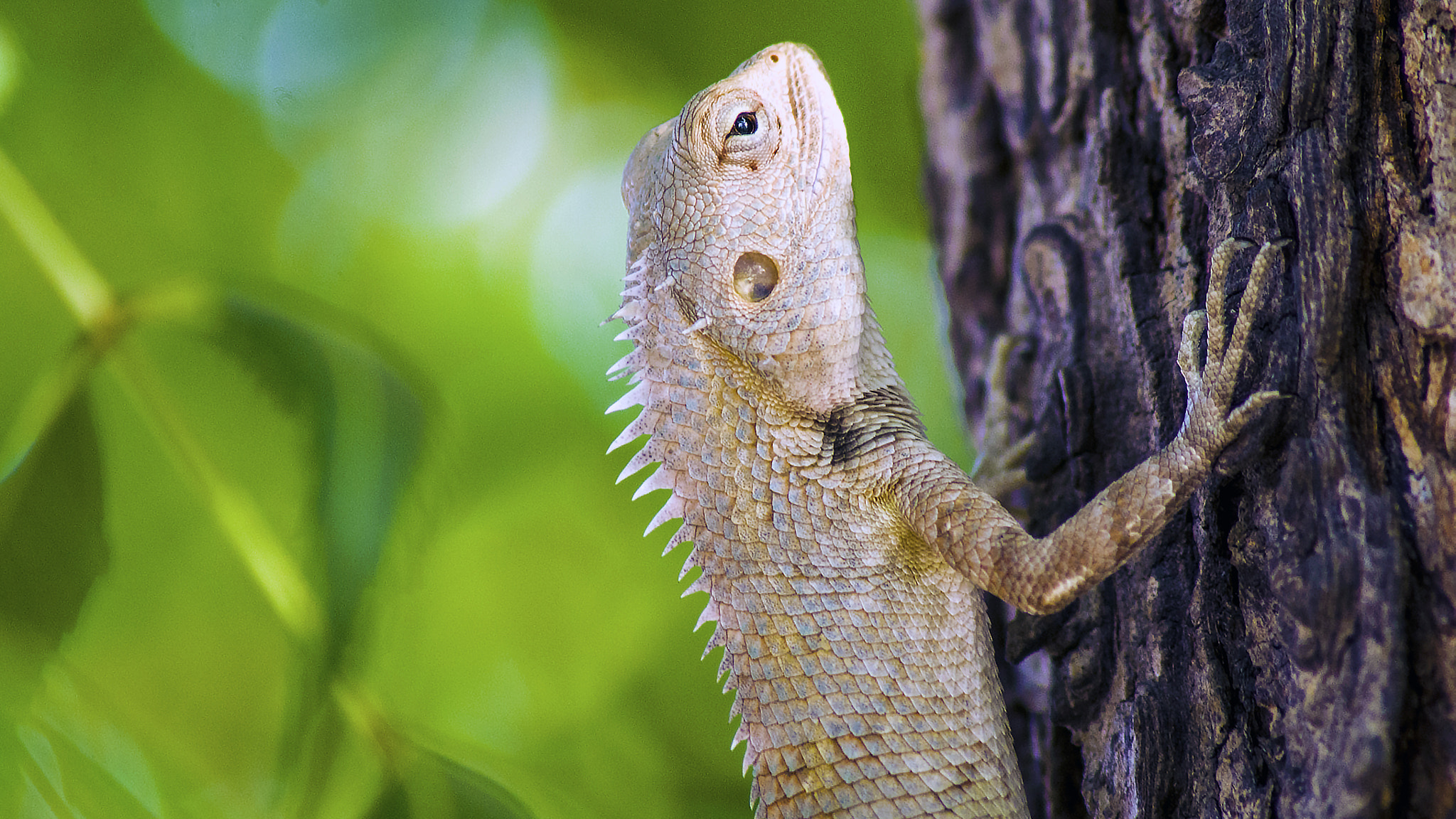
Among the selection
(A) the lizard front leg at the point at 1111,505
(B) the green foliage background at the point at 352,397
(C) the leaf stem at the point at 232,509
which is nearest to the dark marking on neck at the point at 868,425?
(A) the lizard front leg at the point at 1111,505

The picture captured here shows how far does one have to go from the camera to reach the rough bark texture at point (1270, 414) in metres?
1.18

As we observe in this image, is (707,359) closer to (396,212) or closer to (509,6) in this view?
(396,212)

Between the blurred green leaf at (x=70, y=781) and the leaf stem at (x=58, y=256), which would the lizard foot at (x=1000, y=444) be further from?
the leaf stem at (x=58, y=256)

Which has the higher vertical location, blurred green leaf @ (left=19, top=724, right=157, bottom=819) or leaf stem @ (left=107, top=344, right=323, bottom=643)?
leaf stem @ (left=107, top=344, right=323, bottom=643)

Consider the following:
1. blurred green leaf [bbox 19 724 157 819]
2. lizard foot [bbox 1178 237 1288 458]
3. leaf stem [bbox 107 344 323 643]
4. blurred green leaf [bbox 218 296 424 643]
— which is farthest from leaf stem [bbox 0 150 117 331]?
lizard foot [bbox 1178 237 1288 458]

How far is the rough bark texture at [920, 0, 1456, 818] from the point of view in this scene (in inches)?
46.6

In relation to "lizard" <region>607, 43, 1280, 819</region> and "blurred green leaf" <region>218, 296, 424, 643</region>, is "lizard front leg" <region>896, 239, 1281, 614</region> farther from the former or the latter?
"blurred green leaf" <region>218, 296, 424, 643</region>

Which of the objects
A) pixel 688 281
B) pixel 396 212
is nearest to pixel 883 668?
pixel 688 281

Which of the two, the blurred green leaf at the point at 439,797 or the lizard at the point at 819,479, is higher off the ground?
the lizard at the point at 819,479

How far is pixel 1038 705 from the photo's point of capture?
208cm

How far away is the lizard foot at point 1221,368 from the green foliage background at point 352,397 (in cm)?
150

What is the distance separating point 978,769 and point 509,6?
2.71 meters

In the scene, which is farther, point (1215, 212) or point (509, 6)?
point (509, 6)

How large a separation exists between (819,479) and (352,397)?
1.13 m
